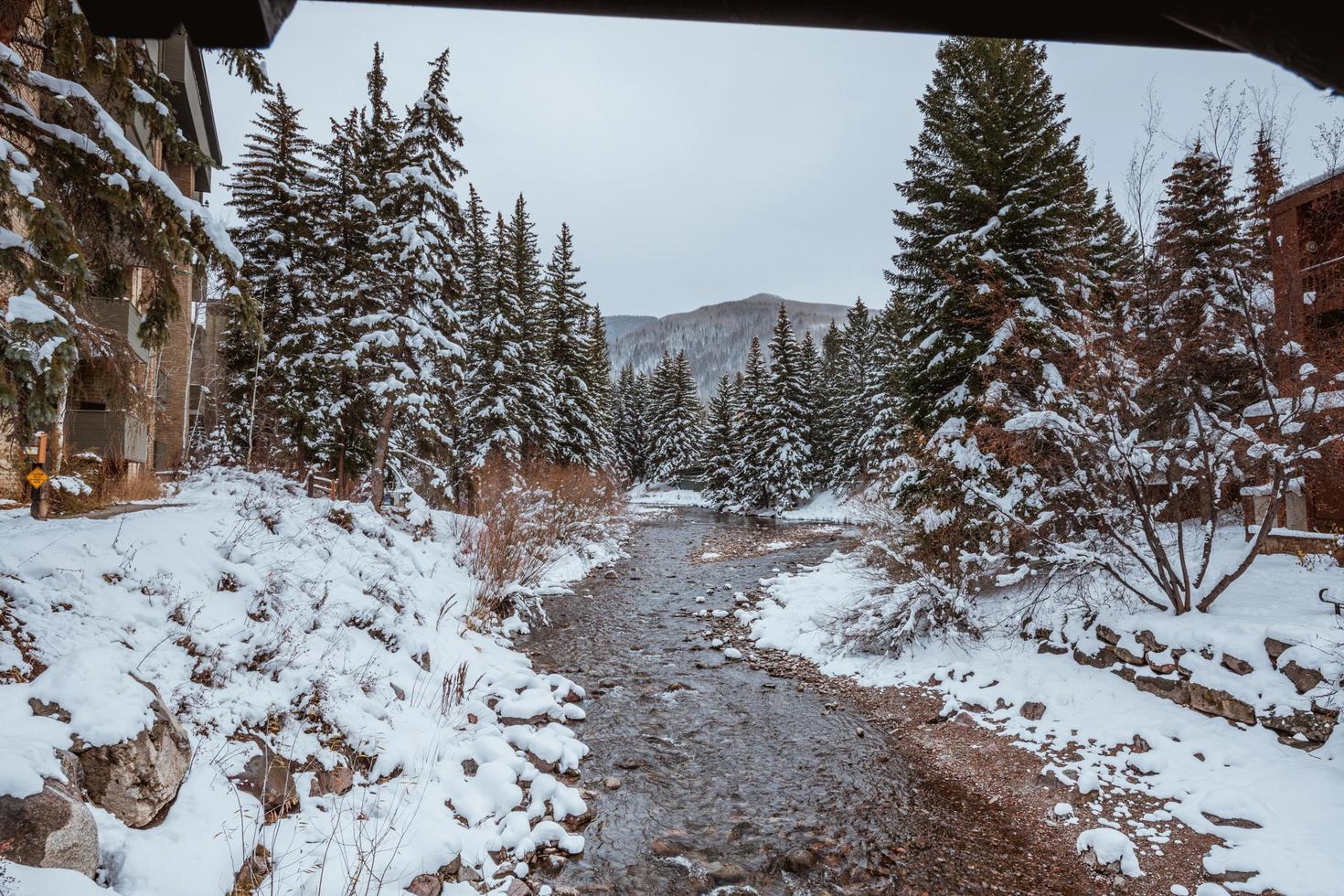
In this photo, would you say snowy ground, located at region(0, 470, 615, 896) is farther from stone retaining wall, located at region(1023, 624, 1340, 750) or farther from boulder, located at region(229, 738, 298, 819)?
stone retaining wall, located at region(1023, 624, 1340, 750)

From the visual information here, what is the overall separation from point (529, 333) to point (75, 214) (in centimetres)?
2142

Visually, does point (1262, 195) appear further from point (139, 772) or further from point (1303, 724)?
point (139, 772)

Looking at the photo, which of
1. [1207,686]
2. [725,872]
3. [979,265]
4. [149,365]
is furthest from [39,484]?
[979,265]

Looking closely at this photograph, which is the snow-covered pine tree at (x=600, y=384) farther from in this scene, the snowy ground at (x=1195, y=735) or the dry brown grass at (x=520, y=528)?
the snowy ground at (x=1195, y=735)

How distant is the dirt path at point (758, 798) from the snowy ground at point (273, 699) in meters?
0.53

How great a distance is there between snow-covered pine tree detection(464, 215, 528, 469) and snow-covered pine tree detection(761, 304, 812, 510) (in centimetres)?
1629

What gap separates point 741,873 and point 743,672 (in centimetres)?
497

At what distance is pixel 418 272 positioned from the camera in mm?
16188

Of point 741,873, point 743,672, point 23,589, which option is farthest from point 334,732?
point 743,672

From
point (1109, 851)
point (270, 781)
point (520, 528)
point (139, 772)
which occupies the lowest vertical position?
point (1109, 851)

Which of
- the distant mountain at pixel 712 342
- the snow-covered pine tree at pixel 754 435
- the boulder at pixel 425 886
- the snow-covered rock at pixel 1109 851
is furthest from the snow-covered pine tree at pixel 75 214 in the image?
the distant mountain at pixel 712 342

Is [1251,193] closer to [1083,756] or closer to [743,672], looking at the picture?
[1083,756]

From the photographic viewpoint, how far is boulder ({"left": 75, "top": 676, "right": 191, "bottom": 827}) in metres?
3.40

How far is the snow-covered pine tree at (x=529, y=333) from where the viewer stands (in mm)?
24922
